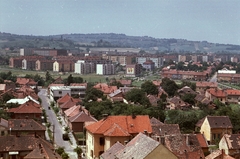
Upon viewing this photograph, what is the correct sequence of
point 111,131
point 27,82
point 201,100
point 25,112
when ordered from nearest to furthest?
point 111,131, point 25,112, point 201,100, point 27,82

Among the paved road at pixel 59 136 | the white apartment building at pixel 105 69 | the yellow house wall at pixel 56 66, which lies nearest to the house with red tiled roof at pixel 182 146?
the paved road at pixel 59 136

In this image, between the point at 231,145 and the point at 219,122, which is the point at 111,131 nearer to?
the point at 231,145

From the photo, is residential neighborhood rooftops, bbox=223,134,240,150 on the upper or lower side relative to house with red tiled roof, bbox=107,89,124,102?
upper

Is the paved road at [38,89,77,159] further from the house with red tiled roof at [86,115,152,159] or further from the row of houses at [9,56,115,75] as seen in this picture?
the row of houses at [9,56,115,75]

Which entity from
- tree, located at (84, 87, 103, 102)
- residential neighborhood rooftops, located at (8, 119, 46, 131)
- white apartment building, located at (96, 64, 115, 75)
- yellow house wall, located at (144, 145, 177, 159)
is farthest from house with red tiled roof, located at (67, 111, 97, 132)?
white apartment building, located at (96, 64, 115, 75)

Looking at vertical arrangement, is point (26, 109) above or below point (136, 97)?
above

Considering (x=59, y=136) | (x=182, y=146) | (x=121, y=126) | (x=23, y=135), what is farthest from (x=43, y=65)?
(x=182, y=146)
